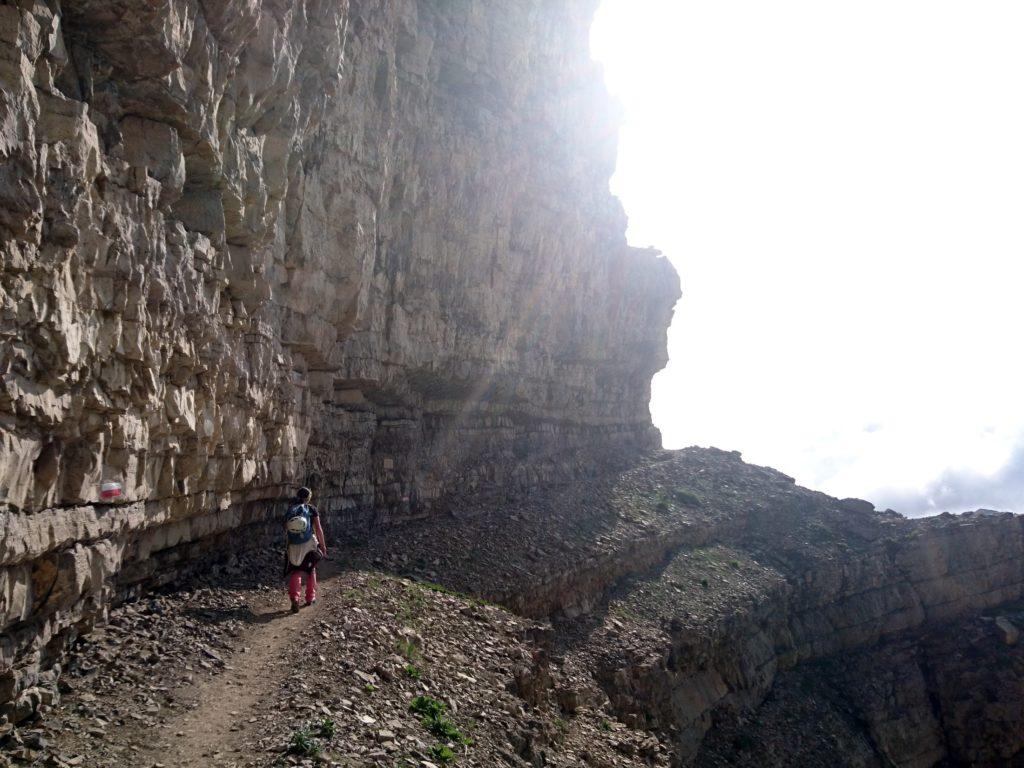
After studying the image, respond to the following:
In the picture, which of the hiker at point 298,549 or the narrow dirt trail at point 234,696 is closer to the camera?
the narrow dirt trail at point 234,696

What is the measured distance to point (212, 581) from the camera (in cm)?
1435

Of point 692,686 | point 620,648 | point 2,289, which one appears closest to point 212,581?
point 2,289

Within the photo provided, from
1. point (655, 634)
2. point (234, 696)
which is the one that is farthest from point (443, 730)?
point (655, 634)

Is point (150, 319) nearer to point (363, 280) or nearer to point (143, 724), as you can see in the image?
point (143, 724)

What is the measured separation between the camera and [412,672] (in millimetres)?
12781

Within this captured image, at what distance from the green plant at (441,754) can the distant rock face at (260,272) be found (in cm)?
499

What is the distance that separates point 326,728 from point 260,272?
9001 millimetres

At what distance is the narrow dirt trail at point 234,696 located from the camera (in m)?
8.25

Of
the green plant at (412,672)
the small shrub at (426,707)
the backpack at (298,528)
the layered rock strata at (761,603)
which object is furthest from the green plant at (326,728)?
the layered rock strata at (761,603)

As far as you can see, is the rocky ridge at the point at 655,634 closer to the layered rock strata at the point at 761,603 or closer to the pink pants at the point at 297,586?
the layered rock strata at the point at 761,603

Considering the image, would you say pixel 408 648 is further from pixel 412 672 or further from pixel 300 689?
pixel 300 689

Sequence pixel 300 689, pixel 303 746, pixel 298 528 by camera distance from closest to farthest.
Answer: pixel 303 746, pixel 300 689, pixel 298 528

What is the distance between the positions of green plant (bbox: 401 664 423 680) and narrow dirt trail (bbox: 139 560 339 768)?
184 centimetres

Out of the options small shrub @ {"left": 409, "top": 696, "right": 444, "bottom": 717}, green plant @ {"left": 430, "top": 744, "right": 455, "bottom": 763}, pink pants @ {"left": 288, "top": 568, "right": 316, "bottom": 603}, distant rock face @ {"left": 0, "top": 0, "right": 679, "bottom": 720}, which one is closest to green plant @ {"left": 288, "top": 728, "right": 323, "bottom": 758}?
green plant @ {"left": 430, "top": 744, "right": 455, "bottom": 763}
